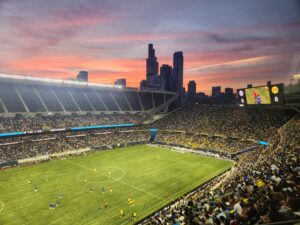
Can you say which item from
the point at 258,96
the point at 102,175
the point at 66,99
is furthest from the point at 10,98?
the point at 258,96

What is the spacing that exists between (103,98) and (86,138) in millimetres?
27394

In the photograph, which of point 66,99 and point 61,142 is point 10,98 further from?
point 61,142

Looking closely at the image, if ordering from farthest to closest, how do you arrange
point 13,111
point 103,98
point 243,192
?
point 103,98
point 13,111
point 243,192

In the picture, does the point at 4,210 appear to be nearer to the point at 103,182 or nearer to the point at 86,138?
the point at 103,182

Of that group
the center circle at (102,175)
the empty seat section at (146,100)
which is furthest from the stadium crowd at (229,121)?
the center circle at (102,175)

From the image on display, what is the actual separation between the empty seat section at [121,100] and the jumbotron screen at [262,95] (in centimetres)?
5274

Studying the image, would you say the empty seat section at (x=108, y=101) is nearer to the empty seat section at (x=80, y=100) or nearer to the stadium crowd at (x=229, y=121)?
the empty seat section at (x=80, y=100)

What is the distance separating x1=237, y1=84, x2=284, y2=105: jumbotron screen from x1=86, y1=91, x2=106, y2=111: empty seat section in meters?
52.3

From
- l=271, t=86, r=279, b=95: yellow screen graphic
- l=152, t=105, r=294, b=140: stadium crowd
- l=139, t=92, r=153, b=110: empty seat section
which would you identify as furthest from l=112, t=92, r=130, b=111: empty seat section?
l=271, t=86, r=279, b=95: yellow screen graphic

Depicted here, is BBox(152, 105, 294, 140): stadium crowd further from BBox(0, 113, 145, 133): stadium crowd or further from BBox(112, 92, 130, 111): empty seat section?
BBox(112, 92, 130, 111): empty seat section

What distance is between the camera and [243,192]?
1407 cm

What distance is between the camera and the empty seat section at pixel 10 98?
6178 cm

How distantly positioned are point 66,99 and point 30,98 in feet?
38.5

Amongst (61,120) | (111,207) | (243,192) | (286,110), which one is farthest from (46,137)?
(286,110)
